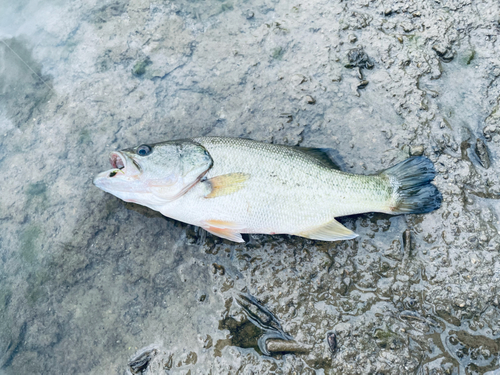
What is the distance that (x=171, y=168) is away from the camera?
3.31 metres

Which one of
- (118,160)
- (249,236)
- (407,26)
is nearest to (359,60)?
(407,26)

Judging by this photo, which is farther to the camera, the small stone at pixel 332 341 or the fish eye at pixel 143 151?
the fish eye at pixel 143 151

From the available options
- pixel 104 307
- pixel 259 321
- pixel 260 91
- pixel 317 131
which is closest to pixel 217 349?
pixel 259 321

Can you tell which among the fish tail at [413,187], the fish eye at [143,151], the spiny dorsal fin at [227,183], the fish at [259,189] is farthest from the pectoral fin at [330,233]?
the fish eye at [143,151]

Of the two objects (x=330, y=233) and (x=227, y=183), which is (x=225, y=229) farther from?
(x=330, y=233)

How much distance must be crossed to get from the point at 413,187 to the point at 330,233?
3.24 feet

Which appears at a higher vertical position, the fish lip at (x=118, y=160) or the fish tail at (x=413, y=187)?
the fish lip at (x=118, y=160)

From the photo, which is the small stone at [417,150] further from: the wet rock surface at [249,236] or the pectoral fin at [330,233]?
the pectoral fin at [330,233]

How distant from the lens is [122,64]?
13.5 ft

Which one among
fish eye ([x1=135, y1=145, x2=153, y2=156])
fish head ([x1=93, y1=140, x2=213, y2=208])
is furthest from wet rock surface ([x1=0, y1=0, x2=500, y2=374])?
fish eye ([x1=135, y1=145, x2=153, y2=156])

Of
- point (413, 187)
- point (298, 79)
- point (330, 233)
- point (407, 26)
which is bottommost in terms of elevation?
point (413, 187)

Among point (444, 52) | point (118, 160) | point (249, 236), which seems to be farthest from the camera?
point (444, 52)

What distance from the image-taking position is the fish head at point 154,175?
128 inches

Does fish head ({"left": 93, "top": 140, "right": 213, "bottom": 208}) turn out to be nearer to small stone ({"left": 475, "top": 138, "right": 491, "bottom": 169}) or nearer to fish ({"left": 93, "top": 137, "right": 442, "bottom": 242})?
fish ({"left": 93, "top": 137, "right": 442, "bottom": 242})
